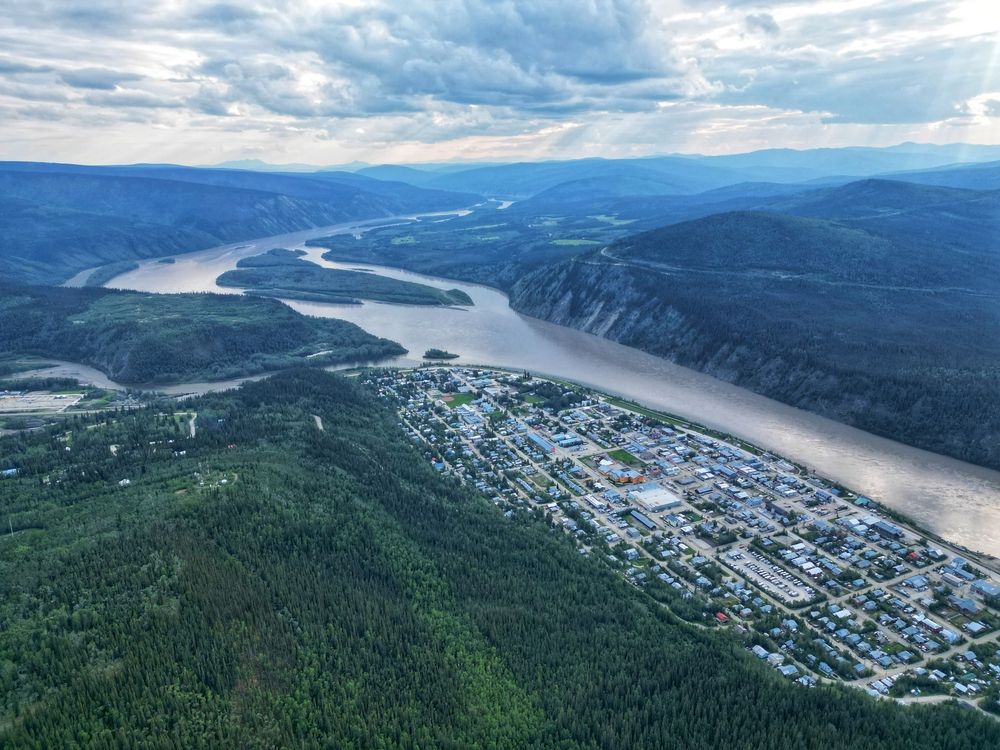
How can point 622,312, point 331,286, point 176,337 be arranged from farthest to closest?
point 331,286, point 622,312, point 176,337

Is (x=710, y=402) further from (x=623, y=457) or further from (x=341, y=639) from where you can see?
(x=341, y=639)

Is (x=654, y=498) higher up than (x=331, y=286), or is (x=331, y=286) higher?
(x=654, y=498)

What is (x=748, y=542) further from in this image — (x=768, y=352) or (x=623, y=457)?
(x=768, y=352)

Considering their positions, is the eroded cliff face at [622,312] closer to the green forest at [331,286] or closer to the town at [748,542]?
the green forest at [331,286]

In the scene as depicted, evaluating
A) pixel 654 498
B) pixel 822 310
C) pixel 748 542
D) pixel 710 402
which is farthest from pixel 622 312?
pixel 748 542

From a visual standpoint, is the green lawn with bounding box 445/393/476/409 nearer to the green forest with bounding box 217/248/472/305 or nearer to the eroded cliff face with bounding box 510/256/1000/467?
the eroded cliff face with bounding box 510/256/1000/467

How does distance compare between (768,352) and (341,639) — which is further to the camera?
(768,352)

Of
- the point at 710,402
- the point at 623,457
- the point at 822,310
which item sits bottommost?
the point at 710,402

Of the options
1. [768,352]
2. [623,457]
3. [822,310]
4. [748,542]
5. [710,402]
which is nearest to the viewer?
[748,542]
